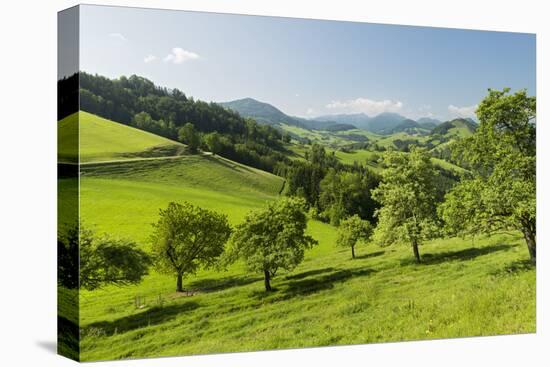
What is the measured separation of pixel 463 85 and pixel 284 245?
7.51 meters

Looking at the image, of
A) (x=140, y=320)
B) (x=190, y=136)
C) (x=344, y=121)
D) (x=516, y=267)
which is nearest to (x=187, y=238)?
(x=140, y=320)

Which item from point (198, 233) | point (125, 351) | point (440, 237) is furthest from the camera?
point (440, 237)

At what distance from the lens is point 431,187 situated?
18.2 metres

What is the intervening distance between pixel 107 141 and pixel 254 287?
5299 millimetres

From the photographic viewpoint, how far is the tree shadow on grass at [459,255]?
1786 centimetres

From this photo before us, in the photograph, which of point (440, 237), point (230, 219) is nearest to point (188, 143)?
point (230, 219)

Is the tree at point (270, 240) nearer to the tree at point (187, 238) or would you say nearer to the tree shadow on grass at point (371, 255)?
the tree at point (187, 238)

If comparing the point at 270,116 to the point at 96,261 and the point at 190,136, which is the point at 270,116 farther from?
the point at 96,261

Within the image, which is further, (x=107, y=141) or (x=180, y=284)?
(x=180, y=284)

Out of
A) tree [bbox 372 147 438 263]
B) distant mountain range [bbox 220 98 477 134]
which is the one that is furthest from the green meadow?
distant mountain range [bbox 220 98 477 134]

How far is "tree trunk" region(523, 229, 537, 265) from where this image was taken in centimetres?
1836

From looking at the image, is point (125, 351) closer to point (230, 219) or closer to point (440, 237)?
point (230, 219)

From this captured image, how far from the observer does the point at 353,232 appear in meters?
17.4

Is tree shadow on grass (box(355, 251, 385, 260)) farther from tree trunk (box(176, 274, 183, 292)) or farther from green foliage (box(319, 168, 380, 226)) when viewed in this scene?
tree trunk (box(176, 274, 183, 292))
